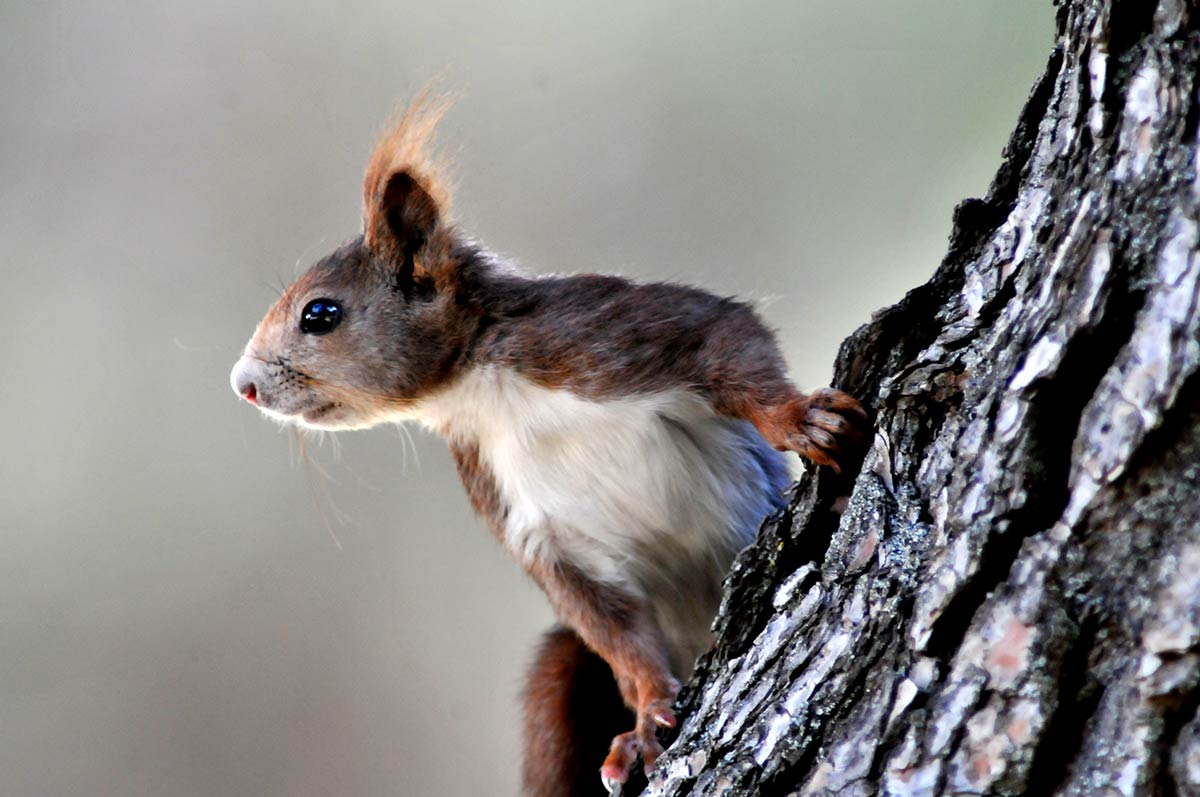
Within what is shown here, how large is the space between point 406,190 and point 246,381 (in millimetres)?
505

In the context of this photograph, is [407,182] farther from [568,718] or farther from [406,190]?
[568,718]

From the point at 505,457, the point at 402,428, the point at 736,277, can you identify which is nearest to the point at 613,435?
the point at 505,457

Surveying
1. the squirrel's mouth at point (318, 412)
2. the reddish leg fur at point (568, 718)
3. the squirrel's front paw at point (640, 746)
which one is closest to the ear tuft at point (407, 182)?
the squirrel's mouth at point (318, 412)

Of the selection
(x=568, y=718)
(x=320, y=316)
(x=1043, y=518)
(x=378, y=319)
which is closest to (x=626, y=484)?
(x=568, y=718)

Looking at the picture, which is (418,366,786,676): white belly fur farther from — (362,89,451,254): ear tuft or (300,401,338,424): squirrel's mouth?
(362,89,451,254): ear tuft

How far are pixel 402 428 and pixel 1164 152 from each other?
6.30 feet

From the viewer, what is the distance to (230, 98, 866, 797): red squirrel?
7.11 feet

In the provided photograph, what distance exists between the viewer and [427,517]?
384 centimetres

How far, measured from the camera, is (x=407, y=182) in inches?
96.7

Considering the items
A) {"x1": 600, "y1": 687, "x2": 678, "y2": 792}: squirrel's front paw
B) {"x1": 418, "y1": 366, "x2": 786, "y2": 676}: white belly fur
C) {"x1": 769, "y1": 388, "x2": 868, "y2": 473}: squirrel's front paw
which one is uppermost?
{"x1": 418, "y1": 366, "x2": 786, "y2": 676}: white belly fur

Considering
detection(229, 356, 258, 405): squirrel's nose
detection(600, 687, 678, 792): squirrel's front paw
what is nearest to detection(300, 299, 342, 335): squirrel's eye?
detection(229, 356, 258, 405): squirrel's nose

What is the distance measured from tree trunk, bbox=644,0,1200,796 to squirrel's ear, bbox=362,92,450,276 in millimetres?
1294

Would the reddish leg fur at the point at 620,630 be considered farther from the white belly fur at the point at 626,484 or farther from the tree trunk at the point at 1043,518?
the tree trunk at the point at 1043,518

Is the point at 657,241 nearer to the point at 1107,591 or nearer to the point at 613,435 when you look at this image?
the point at 613,435
